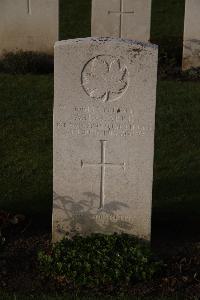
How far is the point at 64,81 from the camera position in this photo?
5.54 metres

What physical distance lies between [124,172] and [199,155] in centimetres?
275

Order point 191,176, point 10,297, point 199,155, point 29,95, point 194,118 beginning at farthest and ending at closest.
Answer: point 29,95, point 194,118, point 199,155, point 191,176, point 10,297

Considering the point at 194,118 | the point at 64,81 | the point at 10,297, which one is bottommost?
the point at 10,297

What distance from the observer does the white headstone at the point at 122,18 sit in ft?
39.4

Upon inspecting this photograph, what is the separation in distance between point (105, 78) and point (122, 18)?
22.6 ft

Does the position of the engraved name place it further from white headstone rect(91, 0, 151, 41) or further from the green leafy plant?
white headstone rect(91, 0, 151, 41)

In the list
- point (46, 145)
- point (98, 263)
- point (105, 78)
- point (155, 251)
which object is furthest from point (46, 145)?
point (98, 263)

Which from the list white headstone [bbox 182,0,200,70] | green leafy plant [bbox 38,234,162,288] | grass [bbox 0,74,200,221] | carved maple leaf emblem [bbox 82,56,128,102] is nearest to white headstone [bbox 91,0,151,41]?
white headstone [bbox 182,0,200,70]

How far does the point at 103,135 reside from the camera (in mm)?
5637

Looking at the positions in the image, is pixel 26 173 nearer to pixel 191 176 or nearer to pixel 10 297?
pixel 191 176

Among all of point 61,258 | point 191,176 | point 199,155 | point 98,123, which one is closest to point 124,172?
point 98,123

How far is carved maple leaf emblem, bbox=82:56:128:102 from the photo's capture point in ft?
18.0

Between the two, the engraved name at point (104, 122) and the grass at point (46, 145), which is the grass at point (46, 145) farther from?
the engraved name at point (104, 122)

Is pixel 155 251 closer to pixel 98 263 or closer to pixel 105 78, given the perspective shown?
pixel 98 263
